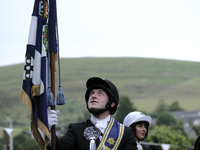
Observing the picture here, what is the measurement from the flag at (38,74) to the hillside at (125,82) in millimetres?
92397

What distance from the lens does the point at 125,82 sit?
130 m

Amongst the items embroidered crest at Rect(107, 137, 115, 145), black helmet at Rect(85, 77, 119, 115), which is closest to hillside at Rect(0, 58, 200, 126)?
black helmet at Rect(85, 77, 119, 115)

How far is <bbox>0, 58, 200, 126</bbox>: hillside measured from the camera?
107 m

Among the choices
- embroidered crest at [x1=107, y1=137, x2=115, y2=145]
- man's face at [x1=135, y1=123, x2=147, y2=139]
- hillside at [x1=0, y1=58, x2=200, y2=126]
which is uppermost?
embroidered crest at [x1=107, y1=137, x2=115, y2=145]

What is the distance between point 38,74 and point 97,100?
0.77 metres

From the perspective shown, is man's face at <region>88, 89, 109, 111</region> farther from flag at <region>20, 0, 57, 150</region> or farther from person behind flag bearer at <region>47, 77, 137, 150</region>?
flag at <region>20, 0, 57, 150</region>

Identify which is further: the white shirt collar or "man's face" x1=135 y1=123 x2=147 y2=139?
"man's face" x1=135 y1=123 x2=147 y2=139

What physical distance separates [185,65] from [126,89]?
98.1ft

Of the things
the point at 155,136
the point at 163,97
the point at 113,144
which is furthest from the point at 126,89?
the point at 113,144

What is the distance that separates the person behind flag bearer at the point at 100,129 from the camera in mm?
5535

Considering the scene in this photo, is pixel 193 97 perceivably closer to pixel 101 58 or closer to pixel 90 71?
pixel 90 71

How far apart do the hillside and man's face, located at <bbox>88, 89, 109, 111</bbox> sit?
92085 millimetres

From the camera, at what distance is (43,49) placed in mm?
5348

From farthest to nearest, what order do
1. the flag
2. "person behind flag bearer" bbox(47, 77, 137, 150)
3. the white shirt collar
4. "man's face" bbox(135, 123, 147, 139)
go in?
"man's face" bbox(135, 123, 147, 139) → the white shirt collar → "person behind flag bearer" bbox(47, 77, 137, 150) → the flag
